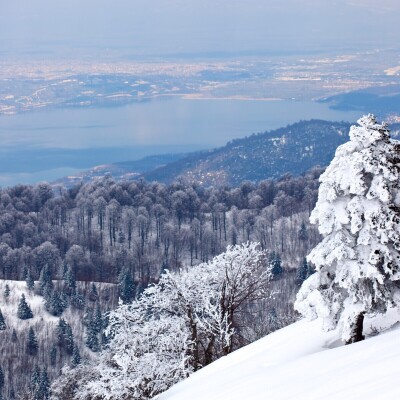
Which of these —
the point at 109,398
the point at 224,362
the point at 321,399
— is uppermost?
the point at 321,399

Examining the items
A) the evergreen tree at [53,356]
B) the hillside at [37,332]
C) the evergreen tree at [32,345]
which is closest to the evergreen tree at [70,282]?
the hillside at [37,332]

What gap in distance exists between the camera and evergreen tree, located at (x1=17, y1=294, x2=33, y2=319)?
90.6 metres

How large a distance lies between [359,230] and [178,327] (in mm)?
12533

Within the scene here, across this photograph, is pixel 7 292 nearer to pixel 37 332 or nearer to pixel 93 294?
pixel 37 332

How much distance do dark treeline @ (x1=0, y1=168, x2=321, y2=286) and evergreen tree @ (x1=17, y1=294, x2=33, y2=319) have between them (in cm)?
1594

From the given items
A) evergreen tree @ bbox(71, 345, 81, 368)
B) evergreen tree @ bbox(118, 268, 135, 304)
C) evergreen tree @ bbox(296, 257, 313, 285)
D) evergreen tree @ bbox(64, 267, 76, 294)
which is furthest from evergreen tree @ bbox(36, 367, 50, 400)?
evergreen tree @ bbox(296, 257, 313, 285)

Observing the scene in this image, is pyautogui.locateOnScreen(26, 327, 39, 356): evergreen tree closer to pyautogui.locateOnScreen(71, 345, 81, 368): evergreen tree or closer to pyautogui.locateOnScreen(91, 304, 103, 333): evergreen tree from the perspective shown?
pyautogui.locateOnScreen(71, 345, 81, 368): evergreen tree

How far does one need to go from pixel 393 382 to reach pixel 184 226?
12432 cm

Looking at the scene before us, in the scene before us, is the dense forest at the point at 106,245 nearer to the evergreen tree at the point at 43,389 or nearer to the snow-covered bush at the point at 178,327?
the evergreen tree at the point at 43,389

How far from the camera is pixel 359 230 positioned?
1684 cm

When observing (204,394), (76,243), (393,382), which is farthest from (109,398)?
(76,243)

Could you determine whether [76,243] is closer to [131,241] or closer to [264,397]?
[131,241]

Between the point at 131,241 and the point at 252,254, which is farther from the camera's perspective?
the point at 131,241

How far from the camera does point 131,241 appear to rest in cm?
12875
